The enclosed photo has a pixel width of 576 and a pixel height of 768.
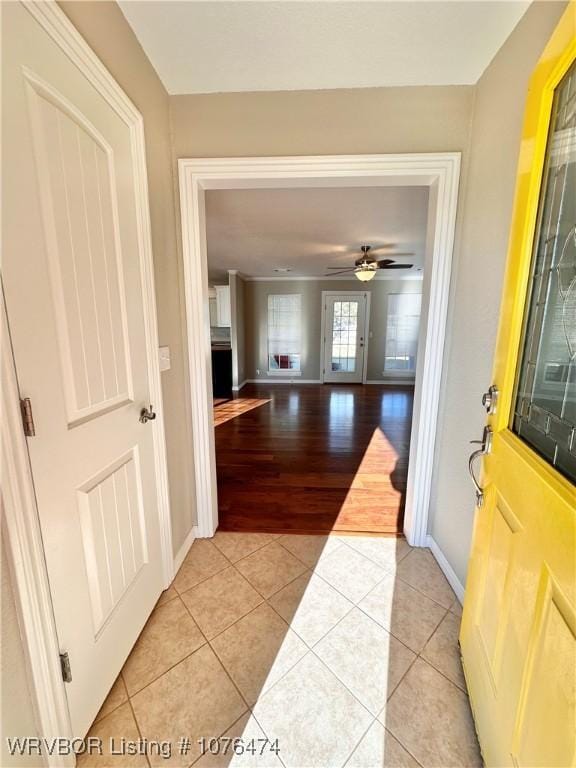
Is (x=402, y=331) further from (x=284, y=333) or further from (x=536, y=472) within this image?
(x=536, y=472)

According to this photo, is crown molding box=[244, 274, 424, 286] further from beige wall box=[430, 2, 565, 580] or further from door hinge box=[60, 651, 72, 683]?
door hinge box=[60, 651, 72, 683]

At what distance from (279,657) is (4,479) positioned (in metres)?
1.20

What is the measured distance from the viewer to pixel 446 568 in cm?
167

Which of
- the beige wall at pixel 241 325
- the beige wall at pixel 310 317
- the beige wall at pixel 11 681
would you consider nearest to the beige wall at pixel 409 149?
the beige wall at pixel 11 681

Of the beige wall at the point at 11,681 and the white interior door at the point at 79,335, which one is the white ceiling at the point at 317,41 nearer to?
the white interior door at the point at 79,335

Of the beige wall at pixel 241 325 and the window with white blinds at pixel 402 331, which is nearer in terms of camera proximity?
the beige wall at pixel 241 325

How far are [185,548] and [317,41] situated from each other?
2.49 metres

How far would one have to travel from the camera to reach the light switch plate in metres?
1.50

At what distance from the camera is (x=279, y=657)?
125 centimetres

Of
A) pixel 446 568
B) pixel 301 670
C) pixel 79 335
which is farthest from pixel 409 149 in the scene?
pixel 301 670

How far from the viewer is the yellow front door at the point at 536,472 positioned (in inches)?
25.4

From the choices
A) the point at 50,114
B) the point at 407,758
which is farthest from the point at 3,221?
the point at 407,758

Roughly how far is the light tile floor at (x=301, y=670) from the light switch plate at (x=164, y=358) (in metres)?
1.12

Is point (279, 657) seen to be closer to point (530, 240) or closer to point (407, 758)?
point (407, 758)
